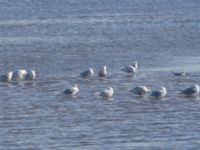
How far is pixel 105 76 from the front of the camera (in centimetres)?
3784

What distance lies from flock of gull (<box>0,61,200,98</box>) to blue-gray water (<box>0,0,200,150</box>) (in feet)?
0.79

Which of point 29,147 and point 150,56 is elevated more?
point 150,56

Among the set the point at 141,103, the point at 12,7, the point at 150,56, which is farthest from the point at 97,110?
the point at 12,7

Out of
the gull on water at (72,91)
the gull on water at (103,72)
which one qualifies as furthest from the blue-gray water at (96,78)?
the gull on water at (103,72)

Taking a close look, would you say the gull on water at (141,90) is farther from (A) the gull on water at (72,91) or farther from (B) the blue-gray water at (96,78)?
(A) the gull on water at (72,91)

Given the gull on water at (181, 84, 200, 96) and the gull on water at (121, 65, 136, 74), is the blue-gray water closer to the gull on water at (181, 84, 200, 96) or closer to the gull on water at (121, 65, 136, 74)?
the gull on water at (121, 65, 136, 74)

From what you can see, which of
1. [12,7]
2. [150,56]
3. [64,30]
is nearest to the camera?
[150,56]

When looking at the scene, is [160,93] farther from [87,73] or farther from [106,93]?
[87,73]

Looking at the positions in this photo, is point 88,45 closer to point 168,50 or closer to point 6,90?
A: point 168,50

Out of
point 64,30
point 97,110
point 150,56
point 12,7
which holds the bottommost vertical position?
point 97,110

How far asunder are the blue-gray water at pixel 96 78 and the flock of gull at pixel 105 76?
242 millimetres

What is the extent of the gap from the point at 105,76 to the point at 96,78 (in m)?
0.35

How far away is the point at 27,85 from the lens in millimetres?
36219

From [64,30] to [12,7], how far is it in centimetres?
1832
